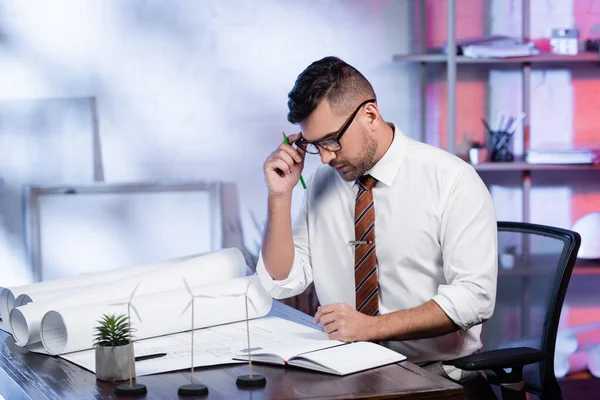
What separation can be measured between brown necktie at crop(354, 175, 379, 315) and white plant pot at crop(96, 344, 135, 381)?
0.78 meters

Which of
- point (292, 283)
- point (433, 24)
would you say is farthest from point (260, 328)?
point (433, 24)

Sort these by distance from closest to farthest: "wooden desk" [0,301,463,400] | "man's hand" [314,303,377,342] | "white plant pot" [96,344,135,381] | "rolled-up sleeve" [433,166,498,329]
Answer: "wooden desk" [0,301,463,400]
"white plant pot" [96,344,135,381]
"man's hand" [314,303,377,342]
"rolled-up sleeve" [433,166,498,329]

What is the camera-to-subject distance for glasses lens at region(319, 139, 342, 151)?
2.11m

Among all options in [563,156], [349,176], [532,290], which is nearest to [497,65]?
[563,156]

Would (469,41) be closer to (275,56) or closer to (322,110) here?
(275,56)

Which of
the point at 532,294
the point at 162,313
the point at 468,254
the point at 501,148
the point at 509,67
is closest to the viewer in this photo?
the point at 162,313

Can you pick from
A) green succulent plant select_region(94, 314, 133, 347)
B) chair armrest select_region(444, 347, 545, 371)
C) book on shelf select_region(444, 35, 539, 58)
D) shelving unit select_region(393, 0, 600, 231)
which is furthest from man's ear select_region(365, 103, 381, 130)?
book on shelf select_region(444, 35, 539, 58)

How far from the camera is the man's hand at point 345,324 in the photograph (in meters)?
1.79

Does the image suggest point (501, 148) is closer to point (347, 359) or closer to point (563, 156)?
point (563, 156)

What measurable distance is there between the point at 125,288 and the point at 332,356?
2.21ft

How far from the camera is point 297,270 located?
2252mm

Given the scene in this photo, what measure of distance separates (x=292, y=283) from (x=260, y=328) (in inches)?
9.7

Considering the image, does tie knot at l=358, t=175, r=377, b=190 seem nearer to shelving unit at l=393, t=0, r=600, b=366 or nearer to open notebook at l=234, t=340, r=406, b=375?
open notebook at l=234, t=340, r=406, b=375

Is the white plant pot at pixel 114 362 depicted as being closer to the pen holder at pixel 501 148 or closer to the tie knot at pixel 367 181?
the tie knot at pixel 367 181
